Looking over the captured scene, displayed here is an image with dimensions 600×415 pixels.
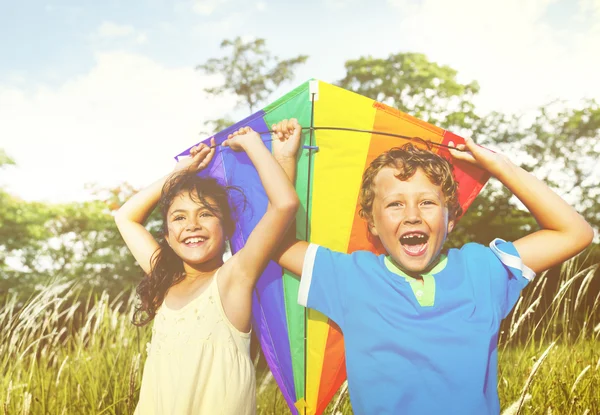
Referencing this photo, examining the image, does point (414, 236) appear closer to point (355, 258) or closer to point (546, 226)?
point (355, 258)

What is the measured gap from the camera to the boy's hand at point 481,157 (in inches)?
72.0

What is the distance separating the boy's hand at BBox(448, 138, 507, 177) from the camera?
6.00 ft

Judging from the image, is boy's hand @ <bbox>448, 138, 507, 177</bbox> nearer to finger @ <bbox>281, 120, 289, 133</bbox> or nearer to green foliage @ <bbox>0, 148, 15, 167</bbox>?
finger @ <bbox>281, 120, 289, 133</bbox>

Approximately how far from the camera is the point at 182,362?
69.9 inches

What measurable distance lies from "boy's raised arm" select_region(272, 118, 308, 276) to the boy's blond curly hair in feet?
0.88

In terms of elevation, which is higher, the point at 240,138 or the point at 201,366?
the point at 240,138

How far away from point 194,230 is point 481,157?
1.09 meters

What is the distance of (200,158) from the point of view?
2055 mm

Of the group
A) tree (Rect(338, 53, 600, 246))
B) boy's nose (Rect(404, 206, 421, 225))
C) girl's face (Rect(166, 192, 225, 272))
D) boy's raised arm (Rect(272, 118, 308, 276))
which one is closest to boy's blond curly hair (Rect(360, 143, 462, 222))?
boy's nose (Rect(404, 206, 421, 225))

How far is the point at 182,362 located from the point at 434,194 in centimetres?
105

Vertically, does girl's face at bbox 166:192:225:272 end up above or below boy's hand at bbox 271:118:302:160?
below

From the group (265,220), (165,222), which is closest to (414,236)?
(265,220)

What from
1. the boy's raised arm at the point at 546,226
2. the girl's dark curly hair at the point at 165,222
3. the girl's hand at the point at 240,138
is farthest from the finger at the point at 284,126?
the boy's raised arm at the point at 546,226

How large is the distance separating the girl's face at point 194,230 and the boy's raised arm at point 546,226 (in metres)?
1.07
